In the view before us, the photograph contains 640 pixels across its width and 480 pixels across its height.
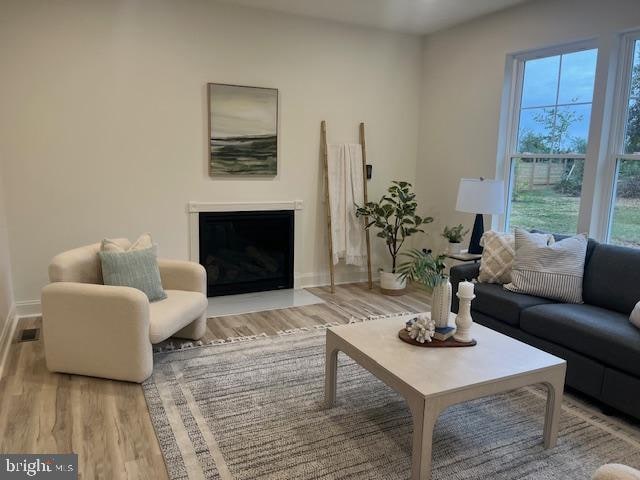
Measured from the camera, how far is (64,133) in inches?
152

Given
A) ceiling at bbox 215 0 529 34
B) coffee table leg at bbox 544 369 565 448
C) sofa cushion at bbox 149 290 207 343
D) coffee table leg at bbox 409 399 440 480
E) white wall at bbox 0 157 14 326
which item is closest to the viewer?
coffee table leg at bbox 409 399 440 480

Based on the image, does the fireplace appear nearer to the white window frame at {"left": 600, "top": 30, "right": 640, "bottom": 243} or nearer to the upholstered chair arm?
the upholstered chair arm

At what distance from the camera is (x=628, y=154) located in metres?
3.56

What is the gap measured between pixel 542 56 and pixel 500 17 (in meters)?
0.55

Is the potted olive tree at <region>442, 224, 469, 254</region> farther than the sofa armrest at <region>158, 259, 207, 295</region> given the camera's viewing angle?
Yes

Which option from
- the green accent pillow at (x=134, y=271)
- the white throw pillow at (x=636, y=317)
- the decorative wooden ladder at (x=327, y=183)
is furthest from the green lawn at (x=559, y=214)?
the green accent pillow at (x=134, y=271)

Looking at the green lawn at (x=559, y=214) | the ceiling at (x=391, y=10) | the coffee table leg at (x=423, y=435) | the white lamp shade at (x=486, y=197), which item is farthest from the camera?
the ceiling at (x=391, y=10)

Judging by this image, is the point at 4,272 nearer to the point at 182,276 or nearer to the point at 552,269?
the point at 182,276

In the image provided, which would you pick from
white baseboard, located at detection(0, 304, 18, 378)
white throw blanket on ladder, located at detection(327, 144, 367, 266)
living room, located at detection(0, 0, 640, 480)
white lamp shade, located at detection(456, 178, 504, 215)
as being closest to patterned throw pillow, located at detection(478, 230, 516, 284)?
living room, located at detection(0, 0, 640, 480)

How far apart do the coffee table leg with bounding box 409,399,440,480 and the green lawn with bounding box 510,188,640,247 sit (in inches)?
102

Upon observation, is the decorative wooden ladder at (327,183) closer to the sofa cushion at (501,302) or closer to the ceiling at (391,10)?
the ceiling at (391,10)

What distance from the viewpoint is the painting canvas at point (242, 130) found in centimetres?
435

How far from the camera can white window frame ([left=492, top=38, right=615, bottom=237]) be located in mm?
3596

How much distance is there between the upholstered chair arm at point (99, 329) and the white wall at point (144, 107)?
1.36 meters
